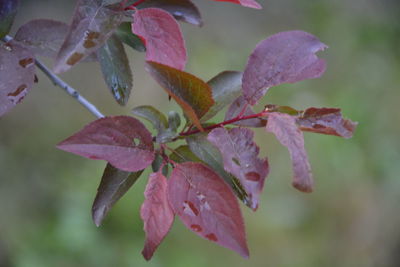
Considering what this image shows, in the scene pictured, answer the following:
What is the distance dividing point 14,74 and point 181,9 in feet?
1.02

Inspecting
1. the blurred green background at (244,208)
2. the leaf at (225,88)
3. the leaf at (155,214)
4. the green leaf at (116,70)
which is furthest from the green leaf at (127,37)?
the blurred green background at (244,208)

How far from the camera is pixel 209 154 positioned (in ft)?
2.20

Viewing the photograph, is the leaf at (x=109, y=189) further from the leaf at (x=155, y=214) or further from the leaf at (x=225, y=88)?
the leaf at (x=225, y=88)

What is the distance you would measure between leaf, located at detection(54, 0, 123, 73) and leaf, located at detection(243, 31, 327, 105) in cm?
19

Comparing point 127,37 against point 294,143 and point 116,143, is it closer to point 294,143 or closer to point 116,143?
point 116,143

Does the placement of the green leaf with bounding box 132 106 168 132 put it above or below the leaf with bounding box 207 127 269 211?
below

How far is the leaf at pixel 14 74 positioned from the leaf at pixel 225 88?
0.89ft

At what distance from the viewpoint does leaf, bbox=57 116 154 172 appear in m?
0.59

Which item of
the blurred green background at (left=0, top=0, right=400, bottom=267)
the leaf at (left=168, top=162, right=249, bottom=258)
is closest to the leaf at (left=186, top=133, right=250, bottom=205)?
the leaf at (left=168, top=162, right=249, bottom=258)

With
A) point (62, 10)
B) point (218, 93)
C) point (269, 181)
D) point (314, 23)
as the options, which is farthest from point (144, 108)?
point (314, 23)

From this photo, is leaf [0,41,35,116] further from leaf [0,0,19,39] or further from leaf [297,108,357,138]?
leaf [297,108,357,138]

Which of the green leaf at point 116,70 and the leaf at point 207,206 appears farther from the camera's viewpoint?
the green leaf at point 116,70

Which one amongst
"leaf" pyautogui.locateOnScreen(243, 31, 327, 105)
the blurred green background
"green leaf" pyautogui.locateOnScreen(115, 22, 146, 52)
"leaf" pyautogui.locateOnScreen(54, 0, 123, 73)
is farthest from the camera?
the blurred green background

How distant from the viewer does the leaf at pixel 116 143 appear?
585mm
